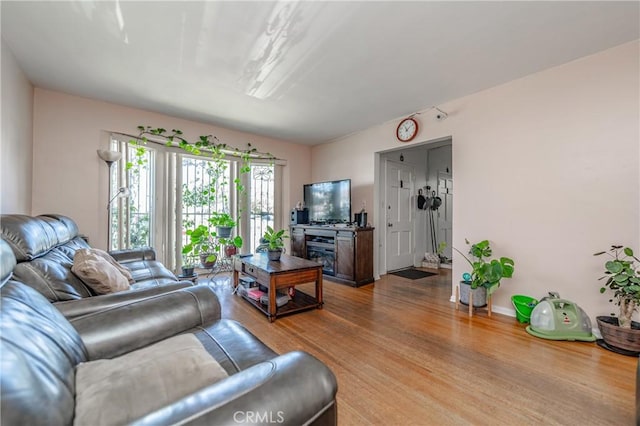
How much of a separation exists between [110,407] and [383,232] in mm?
4127

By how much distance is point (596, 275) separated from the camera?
2.29 meters

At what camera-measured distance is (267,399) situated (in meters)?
0.69

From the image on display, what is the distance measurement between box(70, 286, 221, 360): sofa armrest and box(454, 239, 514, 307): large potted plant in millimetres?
2492

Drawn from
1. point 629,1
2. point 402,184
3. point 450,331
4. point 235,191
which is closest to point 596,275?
point 450,331

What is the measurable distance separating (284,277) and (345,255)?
1532 millimetres

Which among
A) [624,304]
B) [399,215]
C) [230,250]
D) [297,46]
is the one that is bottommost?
[624,304]

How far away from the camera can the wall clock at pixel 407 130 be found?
3576 millimetres

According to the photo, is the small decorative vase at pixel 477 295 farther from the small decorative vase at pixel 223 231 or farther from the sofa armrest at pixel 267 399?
the small decorative vase at pixel 223 231

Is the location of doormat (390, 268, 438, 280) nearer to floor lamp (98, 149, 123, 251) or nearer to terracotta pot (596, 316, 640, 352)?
terracotta pot (596, 316, 640, 352)

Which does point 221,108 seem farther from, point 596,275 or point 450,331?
point 596,275

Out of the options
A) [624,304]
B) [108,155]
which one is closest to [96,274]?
[108,155]

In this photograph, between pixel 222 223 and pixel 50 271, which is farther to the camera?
pixel 222 223

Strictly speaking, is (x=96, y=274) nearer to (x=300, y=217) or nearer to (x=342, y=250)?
(x=342, y=250)

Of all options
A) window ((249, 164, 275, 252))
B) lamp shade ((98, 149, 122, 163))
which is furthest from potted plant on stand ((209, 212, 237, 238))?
lamp shade ((98, 149, 122, 163))
